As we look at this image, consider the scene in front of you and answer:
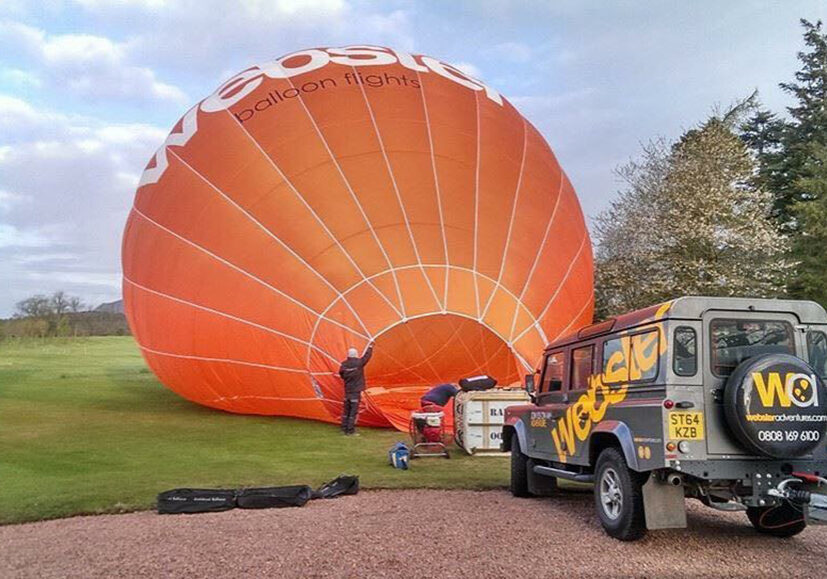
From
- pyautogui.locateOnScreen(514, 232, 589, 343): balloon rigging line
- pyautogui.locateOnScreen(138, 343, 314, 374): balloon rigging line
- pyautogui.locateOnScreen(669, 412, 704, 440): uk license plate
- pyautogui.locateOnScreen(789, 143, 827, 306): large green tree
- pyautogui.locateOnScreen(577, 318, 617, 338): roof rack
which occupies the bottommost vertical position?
pyautogui.locateOnScreen(669, 412, 704, 440): uk license plate

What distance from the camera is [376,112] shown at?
12203mm

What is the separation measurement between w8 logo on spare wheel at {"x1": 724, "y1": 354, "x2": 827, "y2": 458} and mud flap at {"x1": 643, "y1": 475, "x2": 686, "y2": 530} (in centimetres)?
60

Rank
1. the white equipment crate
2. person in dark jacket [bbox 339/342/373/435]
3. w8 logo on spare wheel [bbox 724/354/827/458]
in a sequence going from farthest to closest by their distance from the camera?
person in dark jacket [bbox 339/342/373/435], the white equipment crate, w8 logo on spare wheel [bbox 724/354/827/458]

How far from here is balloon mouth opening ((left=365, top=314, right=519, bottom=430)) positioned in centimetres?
1400

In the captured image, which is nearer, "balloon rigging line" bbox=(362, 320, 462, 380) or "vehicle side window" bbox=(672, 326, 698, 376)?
"vehicle side window" bbox=(672, 326, 698, 376)

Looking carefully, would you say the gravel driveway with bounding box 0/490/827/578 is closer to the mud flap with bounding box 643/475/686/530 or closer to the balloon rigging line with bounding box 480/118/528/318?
the mud flap with bounding box 643/475/686/530

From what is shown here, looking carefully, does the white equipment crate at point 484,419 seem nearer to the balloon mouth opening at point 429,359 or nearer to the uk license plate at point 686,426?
the balloon mouth opening at point 429,359

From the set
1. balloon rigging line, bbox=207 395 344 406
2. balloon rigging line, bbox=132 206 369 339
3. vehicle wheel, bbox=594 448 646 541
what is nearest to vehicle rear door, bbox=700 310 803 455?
vehicle wheel, bbox=594 448 646 541

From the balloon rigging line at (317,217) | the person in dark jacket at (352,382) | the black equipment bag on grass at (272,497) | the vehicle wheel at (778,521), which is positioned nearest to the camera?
the vehicle wheel at (778,521)

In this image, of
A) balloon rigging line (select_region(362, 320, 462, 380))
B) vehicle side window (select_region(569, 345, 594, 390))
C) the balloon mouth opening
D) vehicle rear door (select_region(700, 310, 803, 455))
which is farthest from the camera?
balloon rigging line (select_region(362, 320, 462, 380))

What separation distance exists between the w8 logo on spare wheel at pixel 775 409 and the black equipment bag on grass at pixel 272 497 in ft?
12.4

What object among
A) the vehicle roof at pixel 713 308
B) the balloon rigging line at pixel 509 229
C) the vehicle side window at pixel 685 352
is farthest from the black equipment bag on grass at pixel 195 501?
the balloon rigging line at pixel 509 229

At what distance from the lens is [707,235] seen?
27.1 meters

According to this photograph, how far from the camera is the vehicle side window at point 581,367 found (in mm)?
6537
